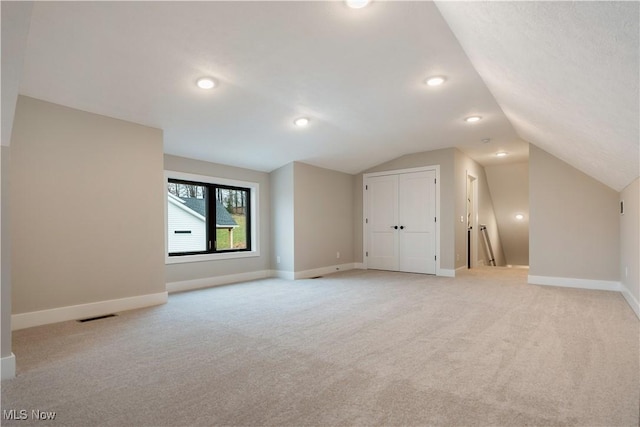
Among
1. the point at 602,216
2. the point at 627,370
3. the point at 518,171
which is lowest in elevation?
the point at 627,370

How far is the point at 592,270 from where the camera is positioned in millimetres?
5156

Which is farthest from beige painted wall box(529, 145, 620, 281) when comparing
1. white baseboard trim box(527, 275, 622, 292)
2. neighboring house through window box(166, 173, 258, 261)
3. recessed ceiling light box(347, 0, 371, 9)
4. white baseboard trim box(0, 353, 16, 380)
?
white baseboard trim box(0, 353, 16, 380)

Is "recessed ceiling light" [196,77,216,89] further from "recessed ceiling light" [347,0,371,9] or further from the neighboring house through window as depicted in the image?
the neighboring house through window

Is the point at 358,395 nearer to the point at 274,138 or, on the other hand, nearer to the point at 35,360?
the point at 35,360

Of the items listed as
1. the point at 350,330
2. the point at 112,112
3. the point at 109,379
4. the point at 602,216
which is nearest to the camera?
the point at 109,379

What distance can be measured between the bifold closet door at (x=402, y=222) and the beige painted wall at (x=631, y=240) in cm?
276

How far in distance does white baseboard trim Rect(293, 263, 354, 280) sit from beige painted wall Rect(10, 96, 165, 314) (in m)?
2.51

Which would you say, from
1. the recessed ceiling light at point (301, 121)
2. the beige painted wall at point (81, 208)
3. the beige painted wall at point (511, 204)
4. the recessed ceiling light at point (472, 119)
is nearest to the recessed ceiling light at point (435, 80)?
the recessed ceiling light at point (472, 119)

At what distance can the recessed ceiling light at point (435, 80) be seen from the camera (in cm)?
364

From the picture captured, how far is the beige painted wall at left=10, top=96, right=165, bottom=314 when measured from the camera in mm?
3350

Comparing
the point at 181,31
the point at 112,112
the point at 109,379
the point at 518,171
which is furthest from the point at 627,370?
the point at 518,171

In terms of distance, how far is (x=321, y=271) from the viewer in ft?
22.4

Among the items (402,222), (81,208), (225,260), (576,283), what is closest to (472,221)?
(402,222)

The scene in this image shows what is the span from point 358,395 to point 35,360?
Answer: 7.86 feet
